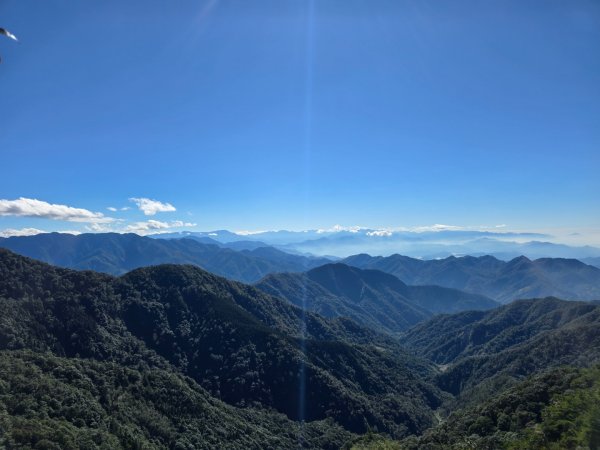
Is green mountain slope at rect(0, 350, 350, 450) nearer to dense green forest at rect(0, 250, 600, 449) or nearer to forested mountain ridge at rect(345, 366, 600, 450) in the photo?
dense green forest at rect(0, 250, 600, 449)

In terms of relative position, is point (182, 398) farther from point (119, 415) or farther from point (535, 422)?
point (535, 422)

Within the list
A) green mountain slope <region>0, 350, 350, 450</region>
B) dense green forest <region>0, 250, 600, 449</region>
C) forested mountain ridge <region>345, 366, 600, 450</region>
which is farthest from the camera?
green mountain slope <region>0, 350, 350, 450</region>

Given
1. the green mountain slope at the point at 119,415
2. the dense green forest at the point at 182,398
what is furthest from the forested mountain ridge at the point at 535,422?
the green mountain slope at the point at 119,415

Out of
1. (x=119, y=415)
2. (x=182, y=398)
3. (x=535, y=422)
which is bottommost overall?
(x=182, y=398)

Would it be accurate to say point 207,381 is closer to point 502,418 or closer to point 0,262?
point 0,262

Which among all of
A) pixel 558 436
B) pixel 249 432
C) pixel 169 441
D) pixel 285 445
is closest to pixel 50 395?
pixel 169 441

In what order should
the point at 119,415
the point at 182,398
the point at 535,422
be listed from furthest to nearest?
the point at 182,398, the point at 119,415, the point at 535,422

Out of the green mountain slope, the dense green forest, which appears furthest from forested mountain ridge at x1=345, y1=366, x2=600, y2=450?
the green mountain slope

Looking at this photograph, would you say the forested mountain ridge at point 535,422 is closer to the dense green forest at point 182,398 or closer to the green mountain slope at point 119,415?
the dense green forest at point 182,398

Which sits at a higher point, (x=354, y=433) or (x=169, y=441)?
(x=169, y=441)

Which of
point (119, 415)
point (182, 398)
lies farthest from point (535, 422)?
point (182, 398)

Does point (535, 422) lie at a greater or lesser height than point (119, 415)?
greater
